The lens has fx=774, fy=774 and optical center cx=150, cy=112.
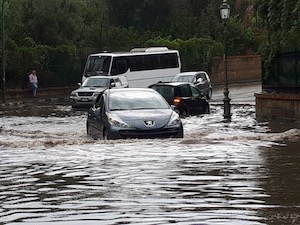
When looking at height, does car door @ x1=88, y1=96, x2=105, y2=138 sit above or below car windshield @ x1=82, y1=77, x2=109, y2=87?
above

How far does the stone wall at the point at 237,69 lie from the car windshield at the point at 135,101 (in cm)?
4106

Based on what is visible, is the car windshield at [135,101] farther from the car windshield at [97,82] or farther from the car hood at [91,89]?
the car windshield at [97,82]

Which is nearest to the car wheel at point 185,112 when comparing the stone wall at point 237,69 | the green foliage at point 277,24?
the green foliage at point 277,24

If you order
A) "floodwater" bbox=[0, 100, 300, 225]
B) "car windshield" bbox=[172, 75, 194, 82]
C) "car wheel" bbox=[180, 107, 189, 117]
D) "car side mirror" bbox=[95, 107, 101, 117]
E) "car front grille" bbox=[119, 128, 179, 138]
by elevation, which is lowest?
"car wheel" bbox=[180, 107, 189, 117]

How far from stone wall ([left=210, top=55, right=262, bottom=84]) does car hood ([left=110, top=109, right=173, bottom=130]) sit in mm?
42435

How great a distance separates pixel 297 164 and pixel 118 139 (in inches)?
211

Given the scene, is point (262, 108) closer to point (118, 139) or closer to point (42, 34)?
point (118, 139)

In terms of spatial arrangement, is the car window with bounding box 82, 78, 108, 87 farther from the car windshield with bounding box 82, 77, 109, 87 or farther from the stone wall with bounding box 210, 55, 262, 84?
the stone wall with bounding box 210, 55, 262, 84

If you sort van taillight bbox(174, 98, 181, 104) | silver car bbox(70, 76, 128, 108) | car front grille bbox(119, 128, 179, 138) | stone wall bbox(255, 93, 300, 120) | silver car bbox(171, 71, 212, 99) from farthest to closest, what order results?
silver car bbox(171, 71, 212, 99), silver car bbox(70, 76, 128, 108), van taillight bbox(174, 98, 181, 104), stone wall bbox(255, 93, 300, 120), car front grille bbox(119, 128, 179, 138)

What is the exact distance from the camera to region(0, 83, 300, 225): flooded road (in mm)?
8344

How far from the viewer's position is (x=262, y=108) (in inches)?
1076

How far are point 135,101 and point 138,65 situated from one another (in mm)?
28682

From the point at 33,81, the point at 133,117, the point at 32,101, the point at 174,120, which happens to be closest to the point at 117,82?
the point at 32,101

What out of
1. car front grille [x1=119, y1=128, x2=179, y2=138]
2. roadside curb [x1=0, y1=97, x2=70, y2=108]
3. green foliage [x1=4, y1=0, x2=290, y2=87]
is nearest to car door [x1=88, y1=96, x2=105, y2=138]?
car front grille [x1=119, y1=128, x2=179, y2=138]
